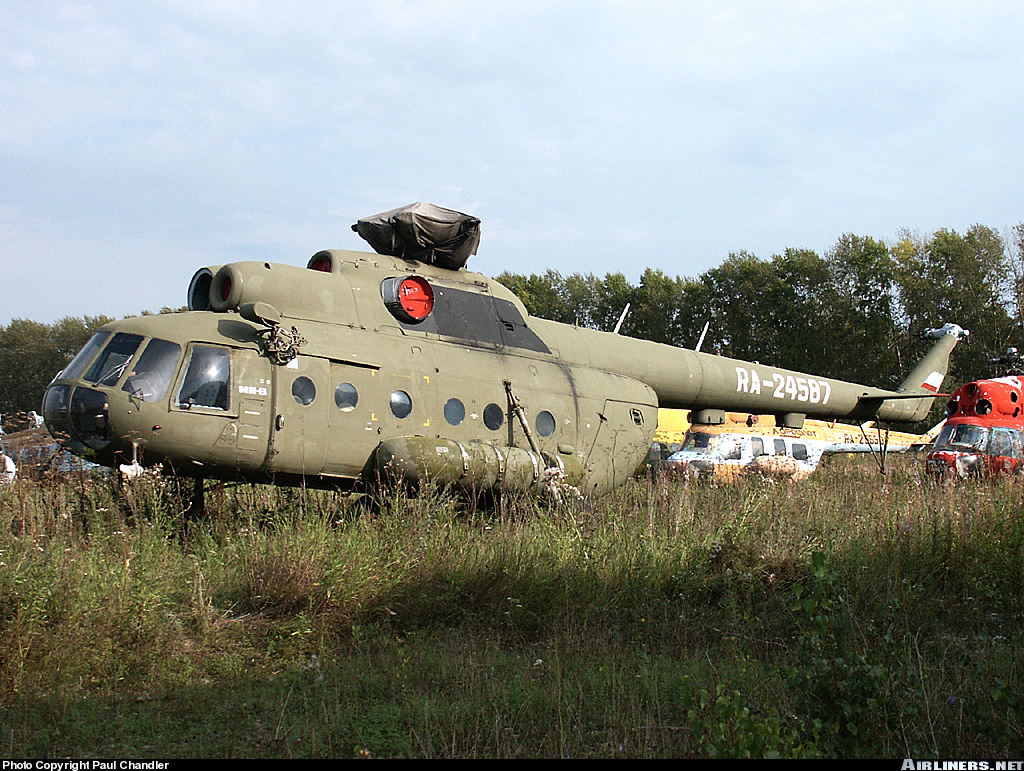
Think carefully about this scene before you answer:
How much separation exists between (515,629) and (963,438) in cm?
1280

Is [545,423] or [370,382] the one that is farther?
[545,423]

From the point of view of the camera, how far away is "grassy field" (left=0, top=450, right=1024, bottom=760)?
3.62m

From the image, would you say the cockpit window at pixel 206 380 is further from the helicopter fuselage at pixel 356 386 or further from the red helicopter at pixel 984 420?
the red helicopter at pixel 984 420

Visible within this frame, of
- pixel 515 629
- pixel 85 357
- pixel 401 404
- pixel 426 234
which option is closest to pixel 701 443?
pixel 426 234

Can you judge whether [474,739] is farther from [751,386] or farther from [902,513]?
[751,386]

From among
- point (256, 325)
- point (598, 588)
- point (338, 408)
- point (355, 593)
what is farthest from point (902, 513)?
point (256, 325)

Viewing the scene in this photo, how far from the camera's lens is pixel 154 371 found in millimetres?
7344

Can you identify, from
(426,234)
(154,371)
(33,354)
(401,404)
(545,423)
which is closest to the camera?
(154,371)

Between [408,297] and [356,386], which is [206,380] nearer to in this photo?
[356,386]

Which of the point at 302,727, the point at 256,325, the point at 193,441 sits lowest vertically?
the point at 302,727

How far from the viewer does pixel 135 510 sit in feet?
20.5

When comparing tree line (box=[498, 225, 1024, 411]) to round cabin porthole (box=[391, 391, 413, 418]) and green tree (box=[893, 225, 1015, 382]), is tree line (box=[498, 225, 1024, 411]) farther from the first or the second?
round cabin porthole (box=[391, 391, 413, 418])

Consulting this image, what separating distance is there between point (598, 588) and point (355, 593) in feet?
5.77

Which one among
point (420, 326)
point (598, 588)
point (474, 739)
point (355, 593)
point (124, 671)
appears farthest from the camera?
point (420, 326)
